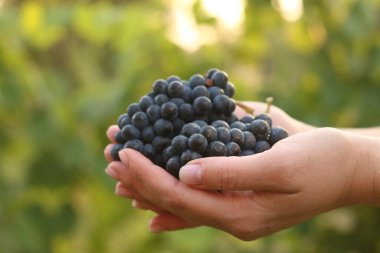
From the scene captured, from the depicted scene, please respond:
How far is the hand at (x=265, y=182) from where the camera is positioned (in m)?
1.21

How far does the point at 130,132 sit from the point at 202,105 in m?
0.16

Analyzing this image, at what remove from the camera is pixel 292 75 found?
3.04 m

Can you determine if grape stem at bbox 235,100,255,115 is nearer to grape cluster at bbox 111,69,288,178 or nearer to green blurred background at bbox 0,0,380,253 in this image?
grape cluster at bbox 111,69,288,178

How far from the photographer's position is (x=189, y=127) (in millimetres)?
1284

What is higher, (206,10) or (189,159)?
A: (206,10)

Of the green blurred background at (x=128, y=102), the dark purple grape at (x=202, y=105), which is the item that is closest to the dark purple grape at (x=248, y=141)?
the dark purple grape at (x=202, y=105)

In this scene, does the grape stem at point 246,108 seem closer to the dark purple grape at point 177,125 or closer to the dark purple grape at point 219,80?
the dark purple grape at point 219,80

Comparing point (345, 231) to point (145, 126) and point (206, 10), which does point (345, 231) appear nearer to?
point (206, 10)

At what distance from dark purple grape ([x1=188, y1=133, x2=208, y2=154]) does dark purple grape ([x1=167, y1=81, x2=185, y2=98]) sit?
0.15 meters

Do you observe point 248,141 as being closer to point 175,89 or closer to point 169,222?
point 175,89

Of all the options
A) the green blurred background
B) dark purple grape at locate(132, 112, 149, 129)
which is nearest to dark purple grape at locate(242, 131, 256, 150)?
dark purple grape at locate(132, 112, 149, 129)

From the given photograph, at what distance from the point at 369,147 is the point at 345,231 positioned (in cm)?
145

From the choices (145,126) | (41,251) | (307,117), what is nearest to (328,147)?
(145,126)

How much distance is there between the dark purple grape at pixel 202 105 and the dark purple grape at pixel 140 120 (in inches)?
4.1
